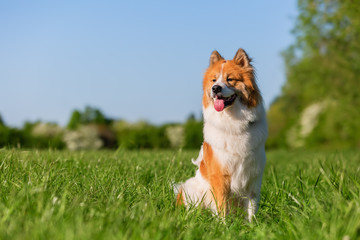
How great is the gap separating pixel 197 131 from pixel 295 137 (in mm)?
12966

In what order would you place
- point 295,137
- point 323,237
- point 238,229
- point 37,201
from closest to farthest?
point 323,237
point 37,201
point 238,229
point 295,137

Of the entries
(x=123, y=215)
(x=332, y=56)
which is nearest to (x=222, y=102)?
(x=123, y=215)

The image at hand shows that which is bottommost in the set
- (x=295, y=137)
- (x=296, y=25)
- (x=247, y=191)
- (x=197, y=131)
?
(x=295, y=137)

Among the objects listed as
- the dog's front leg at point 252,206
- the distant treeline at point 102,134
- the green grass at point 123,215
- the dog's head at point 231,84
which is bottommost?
the distant treeline at point 102,134

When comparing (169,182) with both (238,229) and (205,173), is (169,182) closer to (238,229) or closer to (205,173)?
(205,173)

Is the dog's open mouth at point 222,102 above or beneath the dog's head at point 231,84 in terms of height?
beneath

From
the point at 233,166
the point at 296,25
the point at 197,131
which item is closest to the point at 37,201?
the point at 233,166

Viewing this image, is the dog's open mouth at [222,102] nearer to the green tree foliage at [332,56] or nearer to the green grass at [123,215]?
the green grass at [123,215]

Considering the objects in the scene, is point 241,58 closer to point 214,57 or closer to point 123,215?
point 214,57

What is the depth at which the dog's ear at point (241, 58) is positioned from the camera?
4.79 metres

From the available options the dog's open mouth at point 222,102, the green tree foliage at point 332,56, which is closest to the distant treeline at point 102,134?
the green tree foliage at point 332,56

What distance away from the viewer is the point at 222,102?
14.6 feet

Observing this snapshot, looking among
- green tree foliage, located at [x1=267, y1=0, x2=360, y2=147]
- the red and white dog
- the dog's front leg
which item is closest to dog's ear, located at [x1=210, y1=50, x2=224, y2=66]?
the red and white dog

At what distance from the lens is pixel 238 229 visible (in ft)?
13.1
